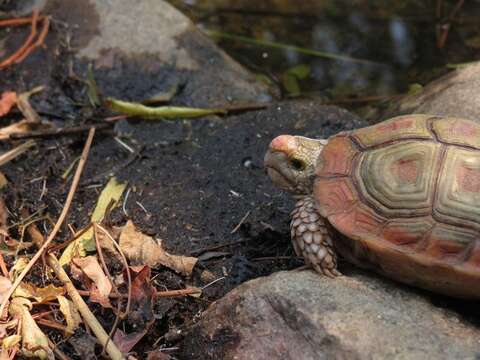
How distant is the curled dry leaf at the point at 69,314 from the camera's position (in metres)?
2.88

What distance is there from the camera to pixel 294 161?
3092 millimetres

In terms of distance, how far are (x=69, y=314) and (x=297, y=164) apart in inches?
49.6

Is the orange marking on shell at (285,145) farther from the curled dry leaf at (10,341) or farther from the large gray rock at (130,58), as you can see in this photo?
the large gray rock at (130,58)

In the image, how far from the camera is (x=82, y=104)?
4574 mm

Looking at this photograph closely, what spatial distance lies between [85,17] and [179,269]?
272 centimetres

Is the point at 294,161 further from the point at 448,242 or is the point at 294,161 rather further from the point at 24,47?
the point at 24,47

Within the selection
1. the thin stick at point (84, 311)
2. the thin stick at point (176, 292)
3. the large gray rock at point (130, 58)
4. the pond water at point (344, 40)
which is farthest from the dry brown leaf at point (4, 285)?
the pond water at point (344, 40)

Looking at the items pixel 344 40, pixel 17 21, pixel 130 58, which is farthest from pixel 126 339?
pixel 344 40

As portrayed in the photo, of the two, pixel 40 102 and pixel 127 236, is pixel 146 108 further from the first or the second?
pixel 127 236

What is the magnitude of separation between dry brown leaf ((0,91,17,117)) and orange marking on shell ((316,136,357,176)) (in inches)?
95.9

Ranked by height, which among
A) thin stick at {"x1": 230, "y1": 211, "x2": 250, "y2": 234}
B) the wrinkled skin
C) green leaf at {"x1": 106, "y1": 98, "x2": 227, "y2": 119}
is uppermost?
the wrinkled skin

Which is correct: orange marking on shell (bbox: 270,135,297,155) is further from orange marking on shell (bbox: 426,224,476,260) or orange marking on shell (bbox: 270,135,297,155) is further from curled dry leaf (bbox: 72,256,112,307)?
curled dry leaf (bbox: 72,256,112,307)

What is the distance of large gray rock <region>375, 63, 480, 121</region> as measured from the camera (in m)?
3.77

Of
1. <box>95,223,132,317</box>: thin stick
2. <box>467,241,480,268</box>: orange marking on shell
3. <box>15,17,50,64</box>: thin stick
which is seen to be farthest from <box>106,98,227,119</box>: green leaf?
<box>467,241,480,268</box>: orange marking on shell
